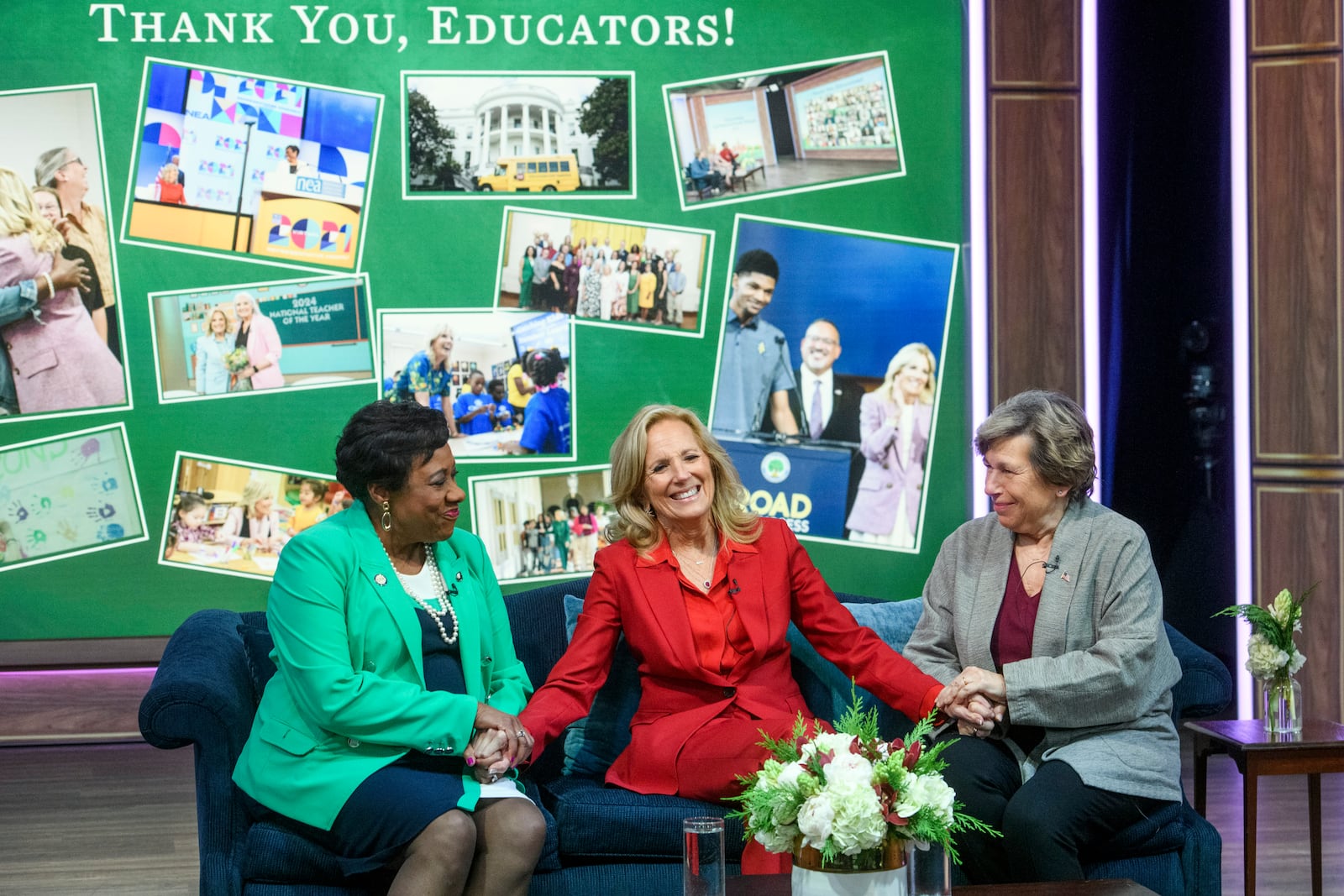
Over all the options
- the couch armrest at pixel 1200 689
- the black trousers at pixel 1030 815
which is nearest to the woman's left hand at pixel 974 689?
the black trousers at pixel 1030 815

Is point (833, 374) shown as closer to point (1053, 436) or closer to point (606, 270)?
point (606, 270)

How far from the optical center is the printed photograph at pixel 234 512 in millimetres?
5141

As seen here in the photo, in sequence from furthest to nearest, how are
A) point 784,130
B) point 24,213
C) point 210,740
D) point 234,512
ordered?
point 784,130
point 234,512
point 24,213
point 210,740

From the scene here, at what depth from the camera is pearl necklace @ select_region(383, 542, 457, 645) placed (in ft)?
9.55

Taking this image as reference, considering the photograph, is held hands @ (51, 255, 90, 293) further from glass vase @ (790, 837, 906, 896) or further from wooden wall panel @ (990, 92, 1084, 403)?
glass vase @ (790, 837, 906, 896)

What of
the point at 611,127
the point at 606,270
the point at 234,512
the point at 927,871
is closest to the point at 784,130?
the point at 611,127

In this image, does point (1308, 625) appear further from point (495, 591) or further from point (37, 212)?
point (37, 212)

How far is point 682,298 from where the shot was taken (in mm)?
5270

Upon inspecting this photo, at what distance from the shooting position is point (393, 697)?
→ 2723mm

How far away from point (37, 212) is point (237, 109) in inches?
33.5

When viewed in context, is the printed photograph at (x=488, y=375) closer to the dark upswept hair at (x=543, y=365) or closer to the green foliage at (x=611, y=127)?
the dark upswept hair at (x=543, y=365)

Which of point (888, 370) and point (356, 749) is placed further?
point (888, 370)

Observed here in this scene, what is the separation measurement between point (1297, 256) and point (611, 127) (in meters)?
2.75

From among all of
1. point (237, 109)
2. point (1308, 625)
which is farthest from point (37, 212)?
point (1308, 625)
